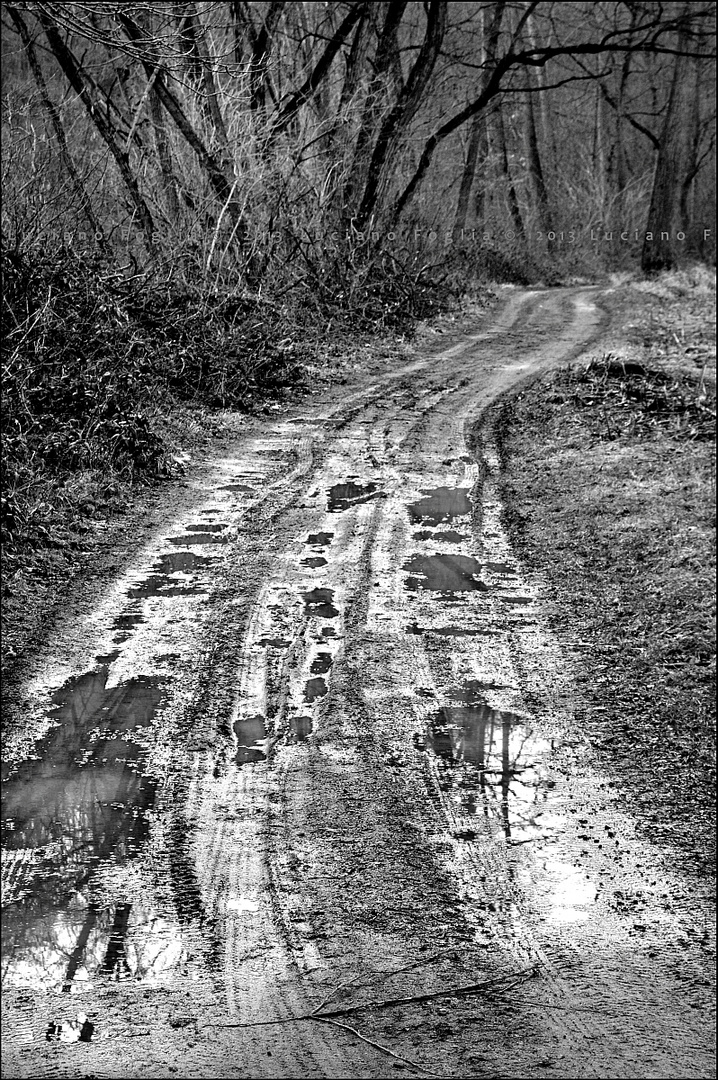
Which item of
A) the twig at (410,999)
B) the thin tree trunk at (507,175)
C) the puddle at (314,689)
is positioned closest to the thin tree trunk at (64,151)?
the puddle at (314,689)

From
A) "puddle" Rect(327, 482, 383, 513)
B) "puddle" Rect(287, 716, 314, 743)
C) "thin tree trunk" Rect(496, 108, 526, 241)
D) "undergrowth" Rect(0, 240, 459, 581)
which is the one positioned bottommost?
"puddle" Rect(287, 716, 314, 743)

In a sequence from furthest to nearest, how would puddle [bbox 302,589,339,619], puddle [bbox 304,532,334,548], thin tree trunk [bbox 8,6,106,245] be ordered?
thin tree trunk [bbox 8,6,106,245] → puddle [bbox 304,532,334,548] → puddle [bbox 302,589,339,619]

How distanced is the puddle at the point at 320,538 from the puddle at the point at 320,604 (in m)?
0.80

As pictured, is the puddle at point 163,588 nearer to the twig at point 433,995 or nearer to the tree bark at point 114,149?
the twig at point 433,995

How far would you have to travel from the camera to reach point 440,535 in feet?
21.3

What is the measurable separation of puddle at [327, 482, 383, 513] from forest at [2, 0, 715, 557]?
150 cm

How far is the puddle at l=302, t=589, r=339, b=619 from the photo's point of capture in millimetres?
5211

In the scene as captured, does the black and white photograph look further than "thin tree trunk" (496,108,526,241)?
No

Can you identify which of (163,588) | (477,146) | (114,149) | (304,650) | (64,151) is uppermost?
(477,146)

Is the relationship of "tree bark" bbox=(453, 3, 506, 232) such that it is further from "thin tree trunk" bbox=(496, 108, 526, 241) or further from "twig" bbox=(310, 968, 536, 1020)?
"twig" bbox=(310, 968, 536, 1020)

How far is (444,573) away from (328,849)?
9.19ft

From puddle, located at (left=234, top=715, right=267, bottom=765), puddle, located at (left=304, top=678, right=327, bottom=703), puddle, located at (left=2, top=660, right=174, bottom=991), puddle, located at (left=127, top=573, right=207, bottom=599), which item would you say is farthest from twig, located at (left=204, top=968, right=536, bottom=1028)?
puddle, located at (left=127, top=573, right=207, bottom=599)

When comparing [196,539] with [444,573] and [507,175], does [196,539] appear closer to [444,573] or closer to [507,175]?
[444,573]

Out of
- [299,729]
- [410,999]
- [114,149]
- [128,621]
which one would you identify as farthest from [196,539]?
[114,149]
